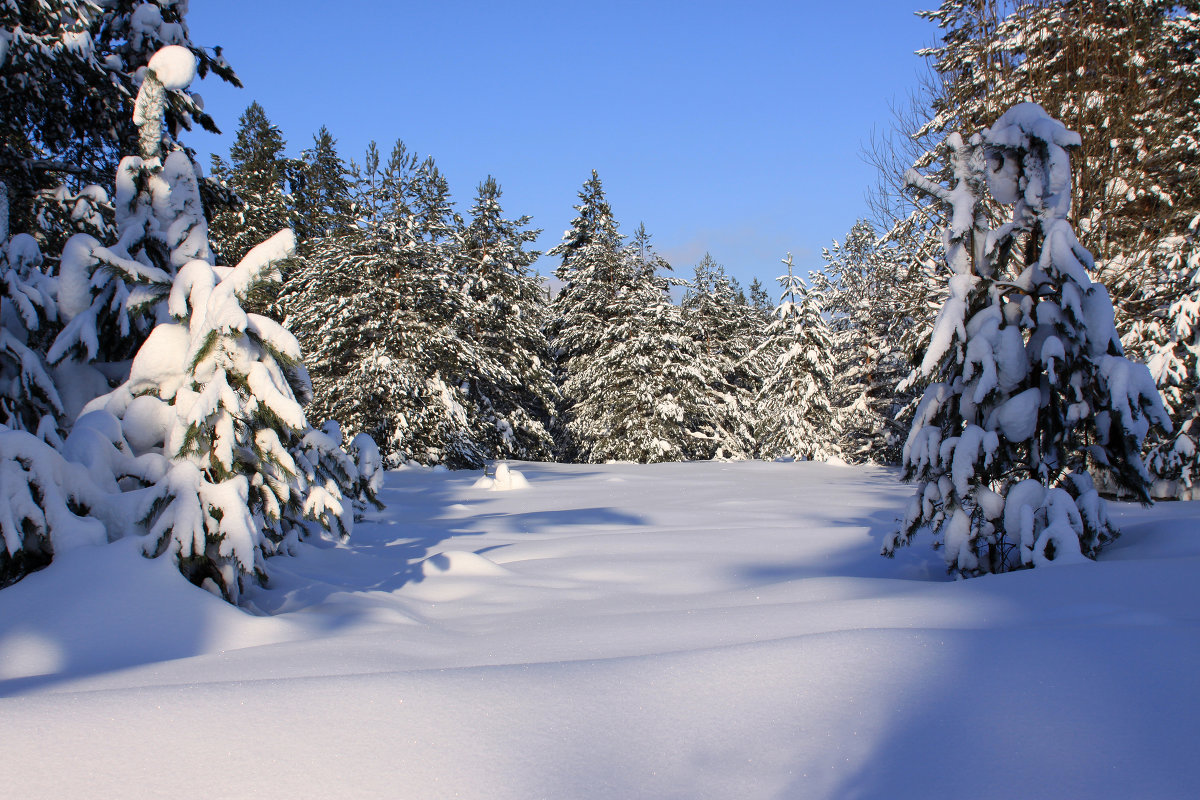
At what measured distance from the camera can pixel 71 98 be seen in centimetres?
777

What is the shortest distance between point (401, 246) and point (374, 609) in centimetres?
1749

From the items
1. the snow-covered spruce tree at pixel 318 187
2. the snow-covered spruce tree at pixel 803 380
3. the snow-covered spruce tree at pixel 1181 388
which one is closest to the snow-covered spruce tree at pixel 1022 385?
the snow-covered spruce tree at pixel 1181 388

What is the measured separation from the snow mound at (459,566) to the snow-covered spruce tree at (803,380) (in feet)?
81.2

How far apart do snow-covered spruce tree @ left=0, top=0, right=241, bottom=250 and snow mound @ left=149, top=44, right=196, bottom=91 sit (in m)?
2.14

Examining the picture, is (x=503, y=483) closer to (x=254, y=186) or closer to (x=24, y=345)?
(x=24, y=345)

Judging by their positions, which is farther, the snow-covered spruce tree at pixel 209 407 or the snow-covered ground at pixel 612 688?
the snow-covered spruce tree at pixel 209 407

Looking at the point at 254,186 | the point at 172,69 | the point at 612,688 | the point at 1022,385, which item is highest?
the point at 254,186

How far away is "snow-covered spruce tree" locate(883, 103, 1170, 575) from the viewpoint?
15.1 ft

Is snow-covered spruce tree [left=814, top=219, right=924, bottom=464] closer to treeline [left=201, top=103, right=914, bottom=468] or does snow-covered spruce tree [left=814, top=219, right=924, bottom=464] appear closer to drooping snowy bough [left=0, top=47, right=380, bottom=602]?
treeline [left=201, top=103, right=914, bottom=468]

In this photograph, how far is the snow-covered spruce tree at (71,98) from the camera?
7.04 m

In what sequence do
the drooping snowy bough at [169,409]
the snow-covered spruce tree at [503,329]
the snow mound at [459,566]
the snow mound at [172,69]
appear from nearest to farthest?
the drooping snowy bough at [169,409] < the snow mound at [172,69] < the snow mound at [459,566] < the snow-covered spruce tree at [503,329]

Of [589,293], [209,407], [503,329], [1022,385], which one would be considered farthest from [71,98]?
[589,293]

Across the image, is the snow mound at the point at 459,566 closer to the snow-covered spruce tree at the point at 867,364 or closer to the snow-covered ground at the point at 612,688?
the snow-covered ground at the point at 612,688

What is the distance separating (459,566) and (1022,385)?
161 inches
